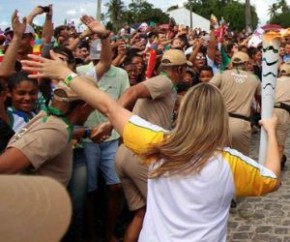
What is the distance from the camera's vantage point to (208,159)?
7.91 feet

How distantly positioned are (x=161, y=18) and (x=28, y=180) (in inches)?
2441

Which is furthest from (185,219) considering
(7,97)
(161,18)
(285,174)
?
(161,18)

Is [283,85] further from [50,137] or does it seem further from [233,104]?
[50,137]

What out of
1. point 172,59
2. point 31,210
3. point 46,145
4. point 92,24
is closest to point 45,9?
point 172,59

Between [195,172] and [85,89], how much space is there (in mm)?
738

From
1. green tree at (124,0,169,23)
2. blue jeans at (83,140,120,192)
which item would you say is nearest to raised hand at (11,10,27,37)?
blue jeans at (83,140,120,192)

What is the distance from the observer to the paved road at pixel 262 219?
536 cm

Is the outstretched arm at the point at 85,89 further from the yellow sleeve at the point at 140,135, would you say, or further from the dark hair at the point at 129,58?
the dark hair at the point at 129,58

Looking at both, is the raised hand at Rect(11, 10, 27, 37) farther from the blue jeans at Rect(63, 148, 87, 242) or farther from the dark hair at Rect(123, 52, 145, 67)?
the dark hair at Rect(123, 52, 145, 67)

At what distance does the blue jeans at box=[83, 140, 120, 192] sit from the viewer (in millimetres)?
Answer: 4938

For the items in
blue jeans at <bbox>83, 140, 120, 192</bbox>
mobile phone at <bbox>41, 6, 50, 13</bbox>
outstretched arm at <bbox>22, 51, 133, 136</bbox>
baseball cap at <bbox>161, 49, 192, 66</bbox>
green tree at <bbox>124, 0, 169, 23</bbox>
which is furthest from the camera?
green tree at <bbox>124, 0, 169, 23</bbox>

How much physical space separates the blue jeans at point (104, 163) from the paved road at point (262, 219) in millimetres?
1329

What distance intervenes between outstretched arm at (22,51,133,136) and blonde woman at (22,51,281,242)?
0.47ft

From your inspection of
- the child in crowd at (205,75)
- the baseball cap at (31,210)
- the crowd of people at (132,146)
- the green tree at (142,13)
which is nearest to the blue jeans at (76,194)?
the crowd of people at (132,146)
